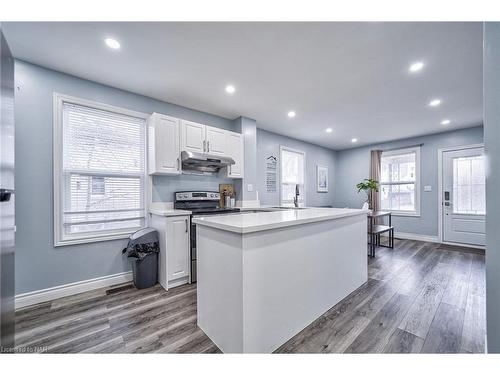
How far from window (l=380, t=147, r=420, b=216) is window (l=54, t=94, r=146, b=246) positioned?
5.75 metres

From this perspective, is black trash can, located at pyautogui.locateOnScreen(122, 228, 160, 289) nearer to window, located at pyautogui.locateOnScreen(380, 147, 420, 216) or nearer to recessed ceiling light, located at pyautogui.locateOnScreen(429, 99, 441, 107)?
recessed ceiling light, located at pyautogui.locateOnScreen(429, 99, 441, 107)

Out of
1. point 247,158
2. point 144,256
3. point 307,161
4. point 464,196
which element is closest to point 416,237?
point 464,196

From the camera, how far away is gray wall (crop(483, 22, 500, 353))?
1042mm

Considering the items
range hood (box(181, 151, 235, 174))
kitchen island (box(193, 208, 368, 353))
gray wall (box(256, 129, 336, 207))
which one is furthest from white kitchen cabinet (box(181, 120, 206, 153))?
kitchen island (box(193, 208, 368, 353))

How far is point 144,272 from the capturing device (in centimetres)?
241

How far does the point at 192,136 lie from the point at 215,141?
1.27 feet

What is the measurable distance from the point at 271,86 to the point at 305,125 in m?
1.75

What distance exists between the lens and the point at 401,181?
16.8ft

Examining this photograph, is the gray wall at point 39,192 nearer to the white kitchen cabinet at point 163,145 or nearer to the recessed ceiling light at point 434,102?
the white kitchen cabinet at point 163,145

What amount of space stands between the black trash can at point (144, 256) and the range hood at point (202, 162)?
108 centimetres

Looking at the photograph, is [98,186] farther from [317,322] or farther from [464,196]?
[464,196]

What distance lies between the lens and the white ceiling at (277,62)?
169cm
